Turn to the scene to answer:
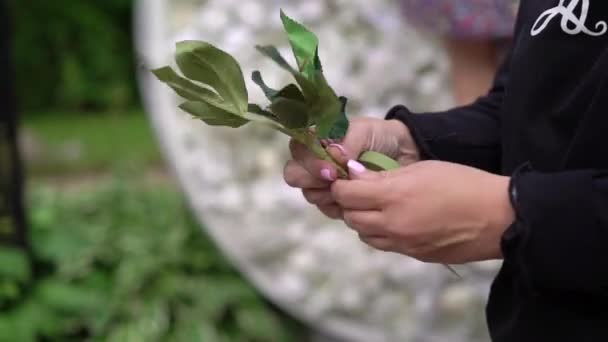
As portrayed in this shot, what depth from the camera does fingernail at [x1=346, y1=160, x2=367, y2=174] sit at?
1153 mm

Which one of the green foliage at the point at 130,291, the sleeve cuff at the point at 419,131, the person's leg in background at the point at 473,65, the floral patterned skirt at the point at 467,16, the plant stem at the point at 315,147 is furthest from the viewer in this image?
the green foliage at the point at 130,291

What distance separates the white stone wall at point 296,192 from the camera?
2908mm

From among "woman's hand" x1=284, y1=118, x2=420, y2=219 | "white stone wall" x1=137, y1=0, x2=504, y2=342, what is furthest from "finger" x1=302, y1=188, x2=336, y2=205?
"white stone wall" x1=137, y1=0, x2=504, y2=342

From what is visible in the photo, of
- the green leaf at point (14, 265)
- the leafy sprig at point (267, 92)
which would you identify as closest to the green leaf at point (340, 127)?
the leafy sprig at point (267, 92)

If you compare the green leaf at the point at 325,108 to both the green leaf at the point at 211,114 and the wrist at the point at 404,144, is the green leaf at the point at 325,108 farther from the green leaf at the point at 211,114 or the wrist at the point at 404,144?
the wrist at the point at 404,144

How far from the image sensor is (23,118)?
709cm

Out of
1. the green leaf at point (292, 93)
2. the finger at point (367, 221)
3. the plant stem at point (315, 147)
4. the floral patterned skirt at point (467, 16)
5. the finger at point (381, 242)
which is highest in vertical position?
the green leaf at point (292, 93)

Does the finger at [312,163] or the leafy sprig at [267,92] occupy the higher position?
the leafy sprig at [267,92]

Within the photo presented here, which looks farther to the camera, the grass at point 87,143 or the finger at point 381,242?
the grass at point 87,143

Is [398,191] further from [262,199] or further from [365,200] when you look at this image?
[262,199]

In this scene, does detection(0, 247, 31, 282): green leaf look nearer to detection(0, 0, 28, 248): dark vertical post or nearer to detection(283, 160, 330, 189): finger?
detection(0, 0, 28, 248): dark vertical post

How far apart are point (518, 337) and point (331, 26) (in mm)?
A: 1850

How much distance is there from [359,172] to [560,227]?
0.23 meters

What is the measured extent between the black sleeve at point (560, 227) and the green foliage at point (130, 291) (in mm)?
2056
